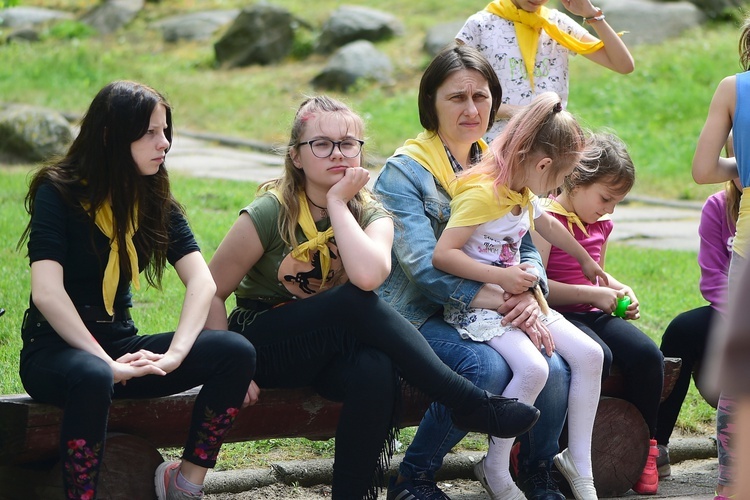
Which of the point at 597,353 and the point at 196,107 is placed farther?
the point at 196,107

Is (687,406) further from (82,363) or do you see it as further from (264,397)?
(82,363)

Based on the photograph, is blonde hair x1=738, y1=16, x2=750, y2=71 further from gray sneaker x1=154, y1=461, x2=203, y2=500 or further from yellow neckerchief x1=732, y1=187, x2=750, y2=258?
gray sneaker x1=154, y1=461, x2=203, y2=500

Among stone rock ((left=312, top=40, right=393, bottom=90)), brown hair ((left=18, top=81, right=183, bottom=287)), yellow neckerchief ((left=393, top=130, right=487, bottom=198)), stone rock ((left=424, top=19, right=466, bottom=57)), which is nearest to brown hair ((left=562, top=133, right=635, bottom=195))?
yellow neckerchief ((left=393, top=130, right=487, bottom=198))

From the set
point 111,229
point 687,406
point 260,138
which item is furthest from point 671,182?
point 111,229

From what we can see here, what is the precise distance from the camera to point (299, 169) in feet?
11.6

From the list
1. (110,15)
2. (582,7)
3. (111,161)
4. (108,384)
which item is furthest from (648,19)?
(108,384)

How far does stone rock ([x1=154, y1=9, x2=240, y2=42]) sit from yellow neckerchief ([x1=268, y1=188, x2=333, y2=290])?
14168mm

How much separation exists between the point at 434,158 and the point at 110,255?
3.89 ft

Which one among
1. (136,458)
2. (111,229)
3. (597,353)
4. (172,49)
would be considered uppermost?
(111,229)

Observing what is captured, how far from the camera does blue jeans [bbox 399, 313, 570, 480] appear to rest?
3383 millimetres

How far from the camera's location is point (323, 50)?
1566 centimetres

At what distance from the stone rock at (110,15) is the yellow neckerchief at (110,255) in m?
15.5

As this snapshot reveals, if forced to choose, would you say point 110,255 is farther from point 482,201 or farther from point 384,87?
point 384,87

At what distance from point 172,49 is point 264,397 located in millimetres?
14053
